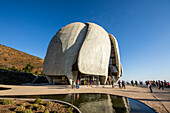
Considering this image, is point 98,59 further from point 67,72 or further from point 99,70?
point 67,72

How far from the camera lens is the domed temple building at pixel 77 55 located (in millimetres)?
17672

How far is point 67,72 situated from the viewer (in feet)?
55.9

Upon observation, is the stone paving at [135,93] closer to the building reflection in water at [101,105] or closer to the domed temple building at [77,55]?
the building reflection in water at [101,105]

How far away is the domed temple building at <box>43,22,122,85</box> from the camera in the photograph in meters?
17.7

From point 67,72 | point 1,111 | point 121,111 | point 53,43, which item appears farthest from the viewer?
point 53,43

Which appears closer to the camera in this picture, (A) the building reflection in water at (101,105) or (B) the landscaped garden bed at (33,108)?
(B) the landscaped garden bed at (33,108)

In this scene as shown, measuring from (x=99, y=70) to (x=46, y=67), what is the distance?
11403 mm

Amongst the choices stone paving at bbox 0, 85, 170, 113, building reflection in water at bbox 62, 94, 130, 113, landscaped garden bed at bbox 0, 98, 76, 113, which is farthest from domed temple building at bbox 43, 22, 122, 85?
landscaped garden bed at bbox 0, 98, 76, 113

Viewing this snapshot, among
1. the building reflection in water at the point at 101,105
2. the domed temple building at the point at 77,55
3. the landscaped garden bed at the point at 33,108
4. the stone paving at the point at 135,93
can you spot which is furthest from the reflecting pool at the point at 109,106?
the domed temple building at the point at 77,55

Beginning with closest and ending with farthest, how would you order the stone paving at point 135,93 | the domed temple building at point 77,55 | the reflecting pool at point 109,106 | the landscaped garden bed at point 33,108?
the landscaped garden bed at point 33,108, the reflecting pool at point 109,106, the stone paving at point 135,93, the domed temple building at point 77,55

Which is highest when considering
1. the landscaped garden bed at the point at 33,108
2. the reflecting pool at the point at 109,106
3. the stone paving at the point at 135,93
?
the landscaped garden bed at the point at 33,108

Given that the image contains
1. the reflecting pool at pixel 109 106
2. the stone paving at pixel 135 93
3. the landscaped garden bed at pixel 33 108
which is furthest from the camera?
the stone paving at pixel 135 93

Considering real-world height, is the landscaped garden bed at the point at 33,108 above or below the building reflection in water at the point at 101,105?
above

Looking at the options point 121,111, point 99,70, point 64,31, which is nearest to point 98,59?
point 99,70
